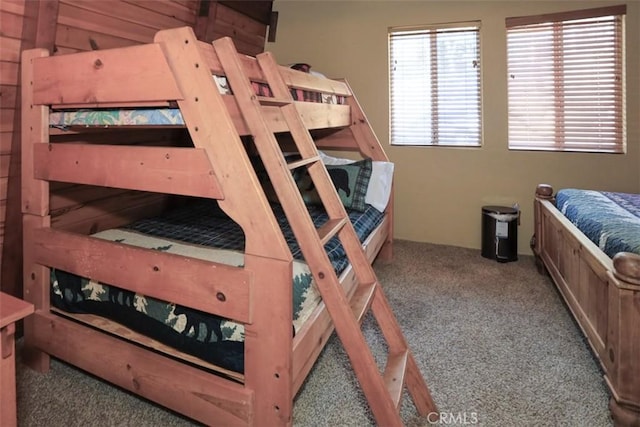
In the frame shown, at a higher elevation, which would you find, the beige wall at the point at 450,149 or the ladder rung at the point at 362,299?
the beige wall at the point at 450,149

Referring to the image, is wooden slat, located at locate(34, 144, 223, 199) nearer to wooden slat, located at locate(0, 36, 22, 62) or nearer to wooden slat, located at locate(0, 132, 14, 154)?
wooden slat, located at locate(0, 132, 14, 154)

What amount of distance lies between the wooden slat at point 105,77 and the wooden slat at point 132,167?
182mm

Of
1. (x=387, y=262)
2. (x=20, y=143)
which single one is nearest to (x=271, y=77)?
(x=20, y=143)

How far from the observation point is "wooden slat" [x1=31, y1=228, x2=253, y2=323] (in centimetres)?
133

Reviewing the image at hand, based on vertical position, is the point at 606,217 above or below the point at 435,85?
below

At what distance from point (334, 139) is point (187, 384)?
2393 millimetres

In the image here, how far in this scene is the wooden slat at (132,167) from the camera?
1.33m

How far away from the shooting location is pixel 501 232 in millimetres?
3227

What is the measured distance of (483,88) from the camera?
132 inches

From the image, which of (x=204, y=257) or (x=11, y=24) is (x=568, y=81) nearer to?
(x=204, y=257)

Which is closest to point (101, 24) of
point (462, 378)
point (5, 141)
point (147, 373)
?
point (5, 141)

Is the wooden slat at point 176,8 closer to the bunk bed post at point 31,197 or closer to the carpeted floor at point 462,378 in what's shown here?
the bunk bed post at point 31,197

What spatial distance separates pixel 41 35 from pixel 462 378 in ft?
7.90

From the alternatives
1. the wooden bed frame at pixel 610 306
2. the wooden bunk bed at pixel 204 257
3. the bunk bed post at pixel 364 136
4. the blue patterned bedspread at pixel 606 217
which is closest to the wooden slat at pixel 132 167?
the wooden bunk bed at pixel 204 257
